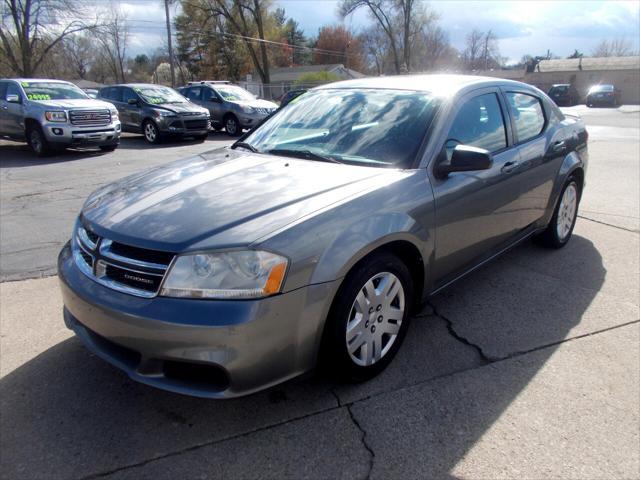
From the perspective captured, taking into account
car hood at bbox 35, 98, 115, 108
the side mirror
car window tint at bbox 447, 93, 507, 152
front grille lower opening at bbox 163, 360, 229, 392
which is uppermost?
car hood at bbox 35, 98, 115, 108

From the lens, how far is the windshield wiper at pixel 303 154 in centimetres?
310

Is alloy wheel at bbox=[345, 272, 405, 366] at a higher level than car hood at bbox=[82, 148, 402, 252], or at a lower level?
lower

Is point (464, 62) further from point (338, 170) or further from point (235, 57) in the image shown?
point (338, 170)

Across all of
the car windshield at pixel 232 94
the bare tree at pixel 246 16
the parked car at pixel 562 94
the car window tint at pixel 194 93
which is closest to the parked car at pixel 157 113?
the car windshield at pixel 232 94

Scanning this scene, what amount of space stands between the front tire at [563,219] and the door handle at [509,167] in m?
1.17

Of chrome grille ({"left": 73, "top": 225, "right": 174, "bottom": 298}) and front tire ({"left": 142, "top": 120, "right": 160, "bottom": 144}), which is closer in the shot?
chrome grille ({"left": 73, "top": 225, "right": 174, "bottom": 298})

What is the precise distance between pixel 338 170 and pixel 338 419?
1.40m

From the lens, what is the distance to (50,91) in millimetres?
12062

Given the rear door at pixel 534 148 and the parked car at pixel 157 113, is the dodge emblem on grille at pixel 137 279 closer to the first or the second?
the rear door at pixel 534 148

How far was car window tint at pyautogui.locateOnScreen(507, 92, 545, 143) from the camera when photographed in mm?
3968

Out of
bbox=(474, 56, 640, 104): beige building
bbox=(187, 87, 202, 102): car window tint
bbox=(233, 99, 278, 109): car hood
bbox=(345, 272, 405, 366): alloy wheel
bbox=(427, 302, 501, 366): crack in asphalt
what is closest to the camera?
bbox=(345, 272, 405, 366): alloy wheel

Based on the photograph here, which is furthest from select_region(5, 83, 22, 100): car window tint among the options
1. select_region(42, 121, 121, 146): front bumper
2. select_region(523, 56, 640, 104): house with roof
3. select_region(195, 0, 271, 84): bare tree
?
select_region(523, 56, 640, 104): house with roof

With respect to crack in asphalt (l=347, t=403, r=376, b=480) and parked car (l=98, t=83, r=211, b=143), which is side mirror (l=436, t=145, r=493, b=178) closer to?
crack in asphalt (l=347, t=403, r=376, b=480)

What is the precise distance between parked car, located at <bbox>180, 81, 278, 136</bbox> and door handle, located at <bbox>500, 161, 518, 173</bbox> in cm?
1355
